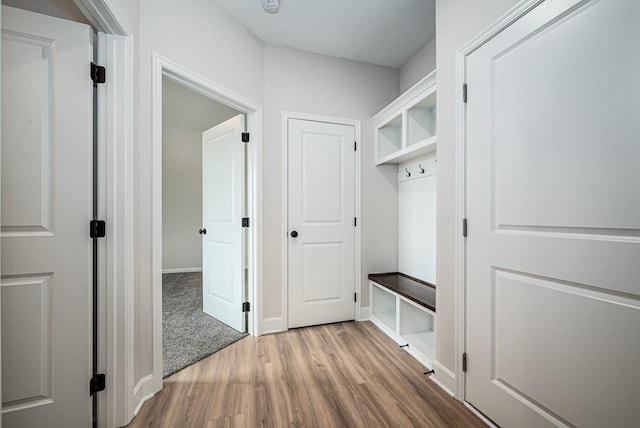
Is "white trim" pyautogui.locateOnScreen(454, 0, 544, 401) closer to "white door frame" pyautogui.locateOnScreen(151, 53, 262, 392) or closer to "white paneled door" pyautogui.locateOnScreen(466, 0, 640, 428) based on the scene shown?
"white paneled door" pyautogui.locateOnScreen(466, 0, 640, 428)

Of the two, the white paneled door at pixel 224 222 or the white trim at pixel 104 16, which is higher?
the white trim at pixel 104 16

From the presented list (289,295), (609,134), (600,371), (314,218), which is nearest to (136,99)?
(314,218)

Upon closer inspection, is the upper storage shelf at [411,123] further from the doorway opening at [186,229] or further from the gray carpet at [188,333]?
the gray carpet at [188,333]

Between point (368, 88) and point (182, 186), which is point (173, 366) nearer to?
point (368, 88)

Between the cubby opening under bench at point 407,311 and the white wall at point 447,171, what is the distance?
0.19 metres

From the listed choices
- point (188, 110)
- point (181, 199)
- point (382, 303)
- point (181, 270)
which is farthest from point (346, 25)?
point (181, 270)

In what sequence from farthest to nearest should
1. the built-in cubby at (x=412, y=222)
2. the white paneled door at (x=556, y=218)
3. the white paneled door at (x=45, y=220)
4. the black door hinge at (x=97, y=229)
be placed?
1. the built-in cubby at (x=412, y=222)
2. the black door hinge at (x=97, y=229)
3. the white paneled door at (x=45, y=220)
4. the white paneled door at (x=556, y=218)

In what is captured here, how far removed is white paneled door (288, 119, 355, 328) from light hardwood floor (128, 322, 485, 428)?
1.44ft

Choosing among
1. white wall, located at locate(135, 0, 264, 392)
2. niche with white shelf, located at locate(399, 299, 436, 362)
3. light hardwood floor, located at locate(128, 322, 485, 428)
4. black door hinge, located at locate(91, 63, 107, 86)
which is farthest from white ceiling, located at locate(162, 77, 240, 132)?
niche with white shelf, located at locate(399, 299, 436, 362)

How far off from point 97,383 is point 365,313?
85.4 inches

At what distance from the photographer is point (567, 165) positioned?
43.3 inches

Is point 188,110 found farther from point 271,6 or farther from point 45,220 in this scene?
point 45,220

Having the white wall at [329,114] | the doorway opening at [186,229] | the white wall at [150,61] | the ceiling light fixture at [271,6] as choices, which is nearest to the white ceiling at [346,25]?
the ceiling light fixture at [271,6]

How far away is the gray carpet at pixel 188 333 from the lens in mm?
2055
